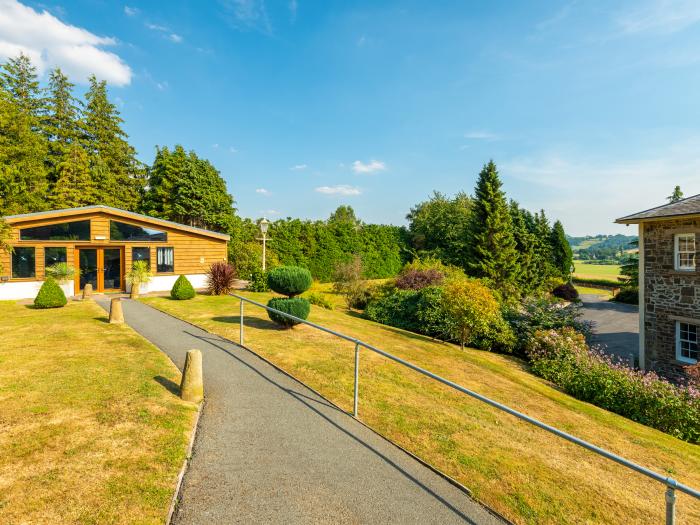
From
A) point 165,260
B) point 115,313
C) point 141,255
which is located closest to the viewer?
point 115,313

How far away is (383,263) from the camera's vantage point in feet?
107

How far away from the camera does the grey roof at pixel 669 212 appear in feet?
39.5

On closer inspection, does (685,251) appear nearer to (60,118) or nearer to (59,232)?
(59,232)

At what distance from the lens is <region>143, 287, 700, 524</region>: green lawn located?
14.0ft

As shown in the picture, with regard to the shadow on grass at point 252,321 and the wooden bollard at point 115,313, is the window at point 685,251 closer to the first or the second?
the shadow on grass at point 252,321

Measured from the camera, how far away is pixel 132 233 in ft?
61.9

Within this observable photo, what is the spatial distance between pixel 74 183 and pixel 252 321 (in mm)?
27727

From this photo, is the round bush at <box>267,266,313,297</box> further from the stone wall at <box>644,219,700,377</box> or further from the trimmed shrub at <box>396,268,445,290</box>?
the stone wall at <box>644,219,700,377</box>

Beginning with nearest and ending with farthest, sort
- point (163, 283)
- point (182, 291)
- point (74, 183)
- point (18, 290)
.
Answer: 1. point (18, 290)
2. point (182, 291)
3. point (163, 283)
4. point (74, 183)

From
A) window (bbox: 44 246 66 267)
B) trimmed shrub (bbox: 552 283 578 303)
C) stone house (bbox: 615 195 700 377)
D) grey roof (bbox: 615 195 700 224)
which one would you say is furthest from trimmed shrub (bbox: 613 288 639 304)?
window (bbox: 44 246 66 267)

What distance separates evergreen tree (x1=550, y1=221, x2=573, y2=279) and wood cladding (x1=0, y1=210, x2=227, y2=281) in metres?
33.6

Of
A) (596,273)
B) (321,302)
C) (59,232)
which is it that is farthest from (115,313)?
(596,273)

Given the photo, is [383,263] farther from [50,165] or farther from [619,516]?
[50,165]

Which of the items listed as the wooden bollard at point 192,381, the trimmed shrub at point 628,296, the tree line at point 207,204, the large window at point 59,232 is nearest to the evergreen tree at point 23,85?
the tree line at point 207,204
